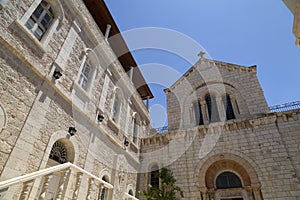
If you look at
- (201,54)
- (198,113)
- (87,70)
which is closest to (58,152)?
(87,70)

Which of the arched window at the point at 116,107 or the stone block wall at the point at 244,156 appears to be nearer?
the stone block wall at the point at 244,156

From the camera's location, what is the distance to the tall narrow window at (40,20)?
5.37 metres

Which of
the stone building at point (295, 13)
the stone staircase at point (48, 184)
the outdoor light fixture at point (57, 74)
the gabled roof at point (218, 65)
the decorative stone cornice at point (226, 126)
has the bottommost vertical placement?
the stone staircase at point (48, 184)

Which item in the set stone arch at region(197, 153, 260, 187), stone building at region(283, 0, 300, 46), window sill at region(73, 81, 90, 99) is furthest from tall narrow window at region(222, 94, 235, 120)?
window sill at region(73, 81, 90, 99)

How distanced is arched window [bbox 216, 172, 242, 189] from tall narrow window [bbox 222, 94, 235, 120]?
3.27 metres

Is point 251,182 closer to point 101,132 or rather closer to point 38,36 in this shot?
point 101,132

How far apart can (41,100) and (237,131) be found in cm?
924

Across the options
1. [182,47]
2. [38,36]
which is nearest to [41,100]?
[38,36]

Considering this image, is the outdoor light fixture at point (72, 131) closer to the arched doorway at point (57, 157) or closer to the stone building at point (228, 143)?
the arched doorway at point (57, 157)

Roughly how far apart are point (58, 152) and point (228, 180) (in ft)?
26.4

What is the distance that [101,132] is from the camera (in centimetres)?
752

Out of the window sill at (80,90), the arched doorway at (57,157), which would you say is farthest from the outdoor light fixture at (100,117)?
the arched doorway at (57,157)

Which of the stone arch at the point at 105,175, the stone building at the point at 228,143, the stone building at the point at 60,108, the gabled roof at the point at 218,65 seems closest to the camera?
the stone building at the point at 60,108

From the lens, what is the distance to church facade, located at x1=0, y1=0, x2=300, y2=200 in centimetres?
434
